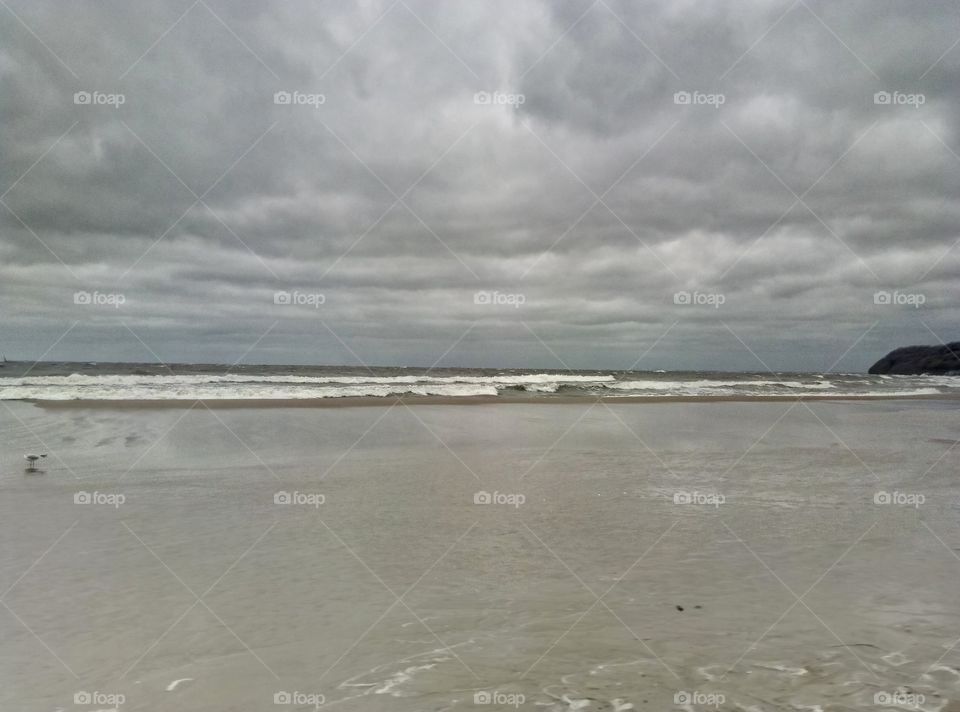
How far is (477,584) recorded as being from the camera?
5.88m

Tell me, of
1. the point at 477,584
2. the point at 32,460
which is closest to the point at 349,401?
the point at 32,460

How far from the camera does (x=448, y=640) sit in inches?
186

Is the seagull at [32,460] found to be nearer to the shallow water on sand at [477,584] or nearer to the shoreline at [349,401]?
the shallow water on sand at [477,584]

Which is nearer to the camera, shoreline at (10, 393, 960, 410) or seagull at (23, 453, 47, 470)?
seagull at (23, 453, 47, 470)

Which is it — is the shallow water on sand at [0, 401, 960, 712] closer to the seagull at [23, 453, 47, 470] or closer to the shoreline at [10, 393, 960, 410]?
the seagull at [23, 453, 47, 470]

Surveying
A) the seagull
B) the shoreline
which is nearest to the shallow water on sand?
the seagull

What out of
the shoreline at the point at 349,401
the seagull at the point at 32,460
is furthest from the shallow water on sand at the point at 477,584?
the shoreline at the point at 349,401

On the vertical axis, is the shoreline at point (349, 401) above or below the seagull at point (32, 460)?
above

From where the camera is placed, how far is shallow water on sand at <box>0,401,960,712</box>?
13.5 ft

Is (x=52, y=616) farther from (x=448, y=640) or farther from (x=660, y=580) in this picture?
(x=660, y=580)

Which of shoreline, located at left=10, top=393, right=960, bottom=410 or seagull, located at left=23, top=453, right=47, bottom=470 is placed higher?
shoreline, located at left=10, top=393, right=960, bottom=410

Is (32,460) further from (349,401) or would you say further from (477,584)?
(349,401)

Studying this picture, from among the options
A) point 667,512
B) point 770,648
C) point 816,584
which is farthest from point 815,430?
point 770,648

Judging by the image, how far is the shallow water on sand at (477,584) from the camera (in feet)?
13.5
